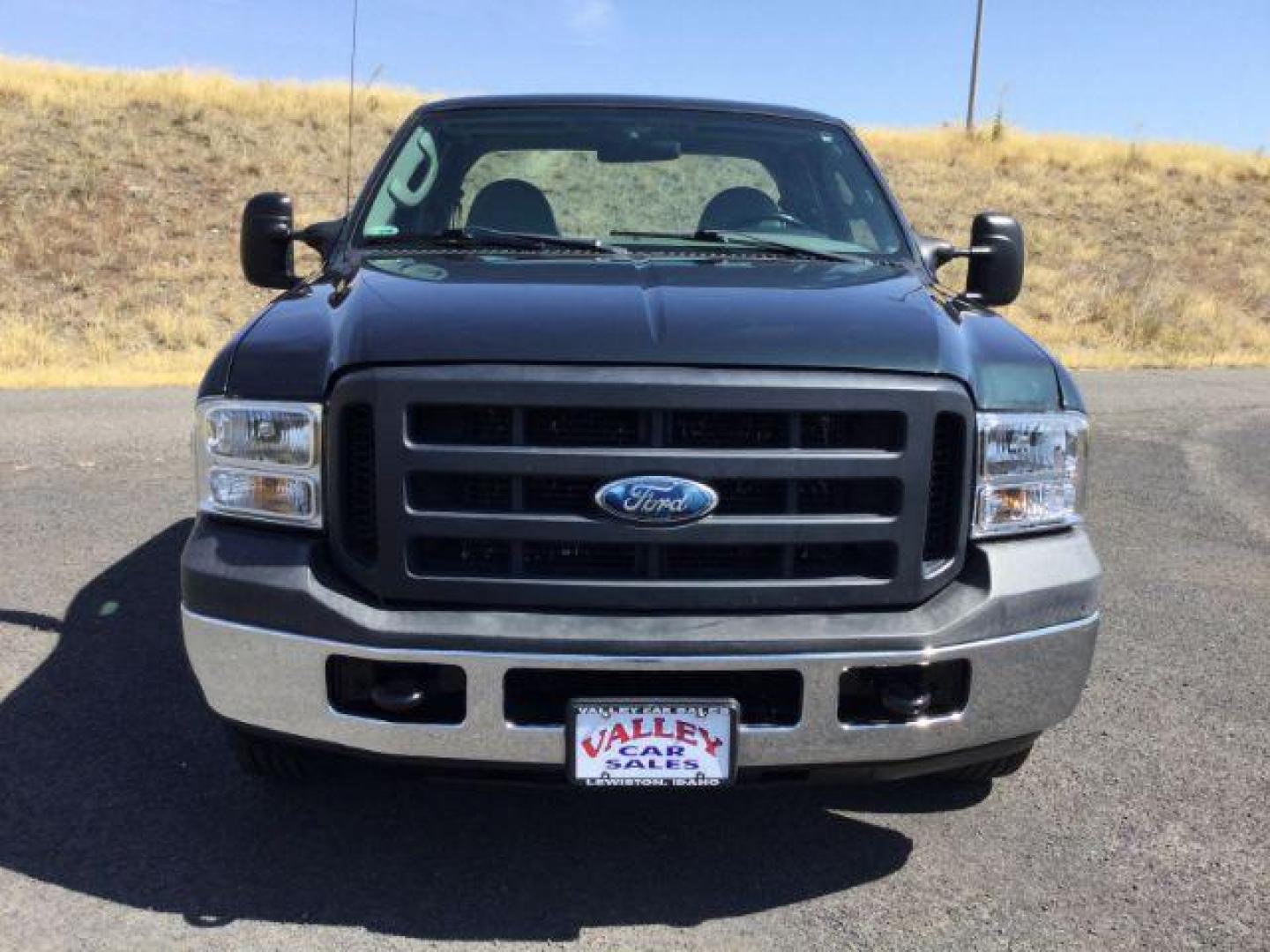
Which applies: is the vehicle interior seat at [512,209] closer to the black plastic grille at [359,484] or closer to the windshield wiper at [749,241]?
the windshield wiper at [749,241]

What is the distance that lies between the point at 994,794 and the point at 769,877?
82 cm

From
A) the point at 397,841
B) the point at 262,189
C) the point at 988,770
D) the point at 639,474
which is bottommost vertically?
the point at 262,189

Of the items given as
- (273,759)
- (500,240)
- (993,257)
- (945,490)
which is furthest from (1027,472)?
(273,759)

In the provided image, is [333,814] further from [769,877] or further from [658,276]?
[658,276]

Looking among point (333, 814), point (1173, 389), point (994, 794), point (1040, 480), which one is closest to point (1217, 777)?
point (994, 794)

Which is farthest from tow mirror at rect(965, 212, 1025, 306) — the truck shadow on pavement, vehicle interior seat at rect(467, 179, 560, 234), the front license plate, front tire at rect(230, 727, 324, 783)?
front tire at rect(230, 727, 324, 783)

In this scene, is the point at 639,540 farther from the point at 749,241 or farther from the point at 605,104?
the point at 605,104

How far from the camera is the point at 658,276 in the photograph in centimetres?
321

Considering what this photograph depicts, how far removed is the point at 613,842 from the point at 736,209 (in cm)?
211

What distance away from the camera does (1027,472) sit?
2.83 meters

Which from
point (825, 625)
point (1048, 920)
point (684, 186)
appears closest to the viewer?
point (825, 625)

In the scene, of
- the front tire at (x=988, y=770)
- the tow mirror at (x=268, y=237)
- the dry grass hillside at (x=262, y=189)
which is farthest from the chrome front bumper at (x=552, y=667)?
the dry grass hillside at (x=262, y=189)

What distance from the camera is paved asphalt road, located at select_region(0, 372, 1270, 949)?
108 inches

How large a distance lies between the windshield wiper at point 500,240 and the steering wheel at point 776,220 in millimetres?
561
